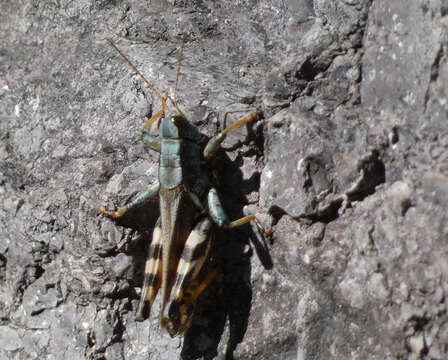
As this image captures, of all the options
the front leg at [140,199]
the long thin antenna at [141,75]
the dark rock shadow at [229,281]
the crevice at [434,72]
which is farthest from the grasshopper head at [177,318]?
the crevice at [434,72]

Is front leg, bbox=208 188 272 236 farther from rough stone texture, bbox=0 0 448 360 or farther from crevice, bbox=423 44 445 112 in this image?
crevice, bbox=423 44 445 112

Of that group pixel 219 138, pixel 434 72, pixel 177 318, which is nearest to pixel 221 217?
pixel 219 138

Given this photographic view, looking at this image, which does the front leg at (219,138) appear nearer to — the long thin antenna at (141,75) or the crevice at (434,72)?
the long thin antenna at (141,75)

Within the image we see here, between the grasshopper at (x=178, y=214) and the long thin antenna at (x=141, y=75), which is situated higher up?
the long thin antenna at (x=141, y=75)

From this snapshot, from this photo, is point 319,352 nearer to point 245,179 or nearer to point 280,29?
point 245,179

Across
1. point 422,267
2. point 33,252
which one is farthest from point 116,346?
point 422,267

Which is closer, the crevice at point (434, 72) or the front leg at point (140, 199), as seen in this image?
the crevice at point (434, 72)

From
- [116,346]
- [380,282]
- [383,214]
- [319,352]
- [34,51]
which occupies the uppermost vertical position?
[34,51]
